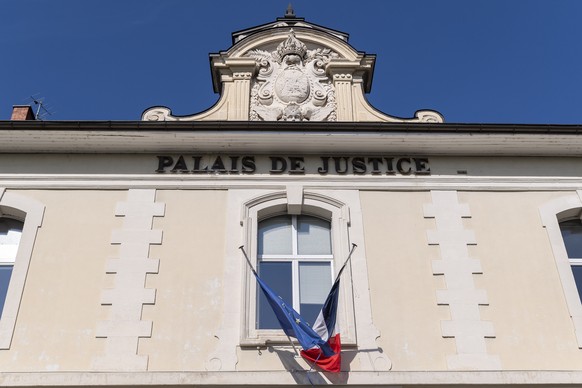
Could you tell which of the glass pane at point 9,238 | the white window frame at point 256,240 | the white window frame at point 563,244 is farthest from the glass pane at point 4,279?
the white window frame at point 563,244

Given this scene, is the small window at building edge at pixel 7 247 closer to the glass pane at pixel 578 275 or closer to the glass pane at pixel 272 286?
the glass pane at pixel 272 286

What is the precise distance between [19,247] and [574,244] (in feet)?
28.3

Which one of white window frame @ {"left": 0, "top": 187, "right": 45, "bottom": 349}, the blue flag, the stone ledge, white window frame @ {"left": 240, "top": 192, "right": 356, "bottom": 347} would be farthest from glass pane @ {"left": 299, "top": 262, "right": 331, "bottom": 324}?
white window frame @ {"left": 0, "top": 187, "right": 45, "bottom": 349}

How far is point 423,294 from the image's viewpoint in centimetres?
984

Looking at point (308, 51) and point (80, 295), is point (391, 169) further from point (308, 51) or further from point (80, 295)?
point (80, 295)

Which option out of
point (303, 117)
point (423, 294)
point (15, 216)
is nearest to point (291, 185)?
point (303, 117)

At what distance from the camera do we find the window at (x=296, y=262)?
988 centimetres

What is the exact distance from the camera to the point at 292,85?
1229cm

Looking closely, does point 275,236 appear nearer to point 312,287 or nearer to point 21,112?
point 312,287

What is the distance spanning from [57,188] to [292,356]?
4766 millimetres

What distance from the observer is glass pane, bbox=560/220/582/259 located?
10.6 meters

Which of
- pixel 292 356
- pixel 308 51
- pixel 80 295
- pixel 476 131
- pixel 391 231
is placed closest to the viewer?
pixel 292 356

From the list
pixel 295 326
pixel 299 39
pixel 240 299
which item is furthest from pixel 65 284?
pixel 299 39

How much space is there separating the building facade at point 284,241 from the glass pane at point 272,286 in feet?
0.10
